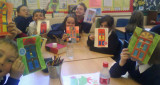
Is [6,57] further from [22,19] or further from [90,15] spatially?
[90,15]

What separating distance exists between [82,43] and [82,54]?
1.65 ft

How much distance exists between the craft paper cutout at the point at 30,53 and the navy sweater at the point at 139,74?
24.5 inches

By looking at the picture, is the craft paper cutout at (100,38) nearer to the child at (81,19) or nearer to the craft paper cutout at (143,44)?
the craft paper cutout at (143,44)

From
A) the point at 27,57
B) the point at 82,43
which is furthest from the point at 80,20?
the point at 27,57

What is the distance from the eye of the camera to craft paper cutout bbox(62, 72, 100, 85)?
1.23 metres

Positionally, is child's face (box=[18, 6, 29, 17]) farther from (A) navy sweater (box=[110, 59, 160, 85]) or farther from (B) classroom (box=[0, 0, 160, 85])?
(A) navy sweater (box=[110, 59, 160, 85])

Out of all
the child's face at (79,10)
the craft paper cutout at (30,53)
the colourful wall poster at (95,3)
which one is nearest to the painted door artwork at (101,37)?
the craft paper cutout at (30,53)

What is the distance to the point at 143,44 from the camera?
1.05 metres

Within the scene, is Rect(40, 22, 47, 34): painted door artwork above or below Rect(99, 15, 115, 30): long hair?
below

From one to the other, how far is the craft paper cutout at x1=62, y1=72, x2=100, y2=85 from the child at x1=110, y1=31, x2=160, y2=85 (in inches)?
6.4

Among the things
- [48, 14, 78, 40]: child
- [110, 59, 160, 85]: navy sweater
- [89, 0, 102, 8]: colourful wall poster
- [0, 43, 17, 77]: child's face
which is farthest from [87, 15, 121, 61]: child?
[89, 0, 102, 8]: colourful wall poster

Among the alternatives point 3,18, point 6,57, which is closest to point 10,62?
point 6,57

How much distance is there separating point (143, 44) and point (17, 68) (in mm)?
854

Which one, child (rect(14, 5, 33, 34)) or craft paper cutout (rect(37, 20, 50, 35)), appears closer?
craft paper cutout (rect(37, 20, 50, 35))
